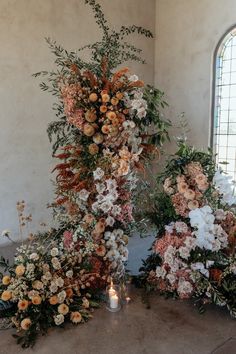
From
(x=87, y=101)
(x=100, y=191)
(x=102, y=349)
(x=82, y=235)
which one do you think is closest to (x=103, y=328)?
(x=102, y=349)

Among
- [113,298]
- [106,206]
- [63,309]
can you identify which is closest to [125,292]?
[113,298]

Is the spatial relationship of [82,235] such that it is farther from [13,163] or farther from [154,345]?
[13,163]

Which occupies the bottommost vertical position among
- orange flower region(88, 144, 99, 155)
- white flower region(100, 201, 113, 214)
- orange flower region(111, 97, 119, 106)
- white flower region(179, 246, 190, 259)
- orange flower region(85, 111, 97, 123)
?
white flower region(179, 246, 190, 259)

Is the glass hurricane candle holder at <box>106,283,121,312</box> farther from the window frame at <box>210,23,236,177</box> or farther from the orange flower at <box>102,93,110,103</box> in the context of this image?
the window frame at <box>210,23,236,177</box>

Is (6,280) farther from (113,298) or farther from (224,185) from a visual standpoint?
(224,185)

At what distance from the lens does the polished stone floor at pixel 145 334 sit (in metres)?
1.56

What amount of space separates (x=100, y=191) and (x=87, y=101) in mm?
527

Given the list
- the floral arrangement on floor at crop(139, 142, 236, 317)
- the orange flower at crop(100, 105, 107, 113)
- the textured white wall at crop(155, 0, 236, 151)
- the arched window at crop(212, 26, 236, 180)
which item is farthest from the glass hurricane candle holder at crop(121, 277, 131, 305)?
the textured white wall at crop(155, 0, 236, 151)

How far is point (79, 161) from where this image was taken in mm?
1960

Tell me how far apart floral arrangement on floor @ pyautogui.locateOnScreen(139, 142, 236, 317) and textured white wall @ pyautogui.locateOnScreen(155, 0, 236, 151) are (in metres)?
3.06

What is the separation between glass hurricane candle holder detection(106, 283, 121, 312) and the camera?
6.23ft

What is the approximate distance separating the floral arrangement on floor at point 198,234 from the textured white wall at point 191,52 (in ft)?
10.0

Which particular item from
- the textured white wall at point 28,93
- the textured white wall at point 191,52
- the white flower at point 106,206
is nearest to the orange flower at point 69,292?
the white flower at point 106,206

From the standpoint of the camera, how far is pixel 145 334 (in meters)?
1.68
